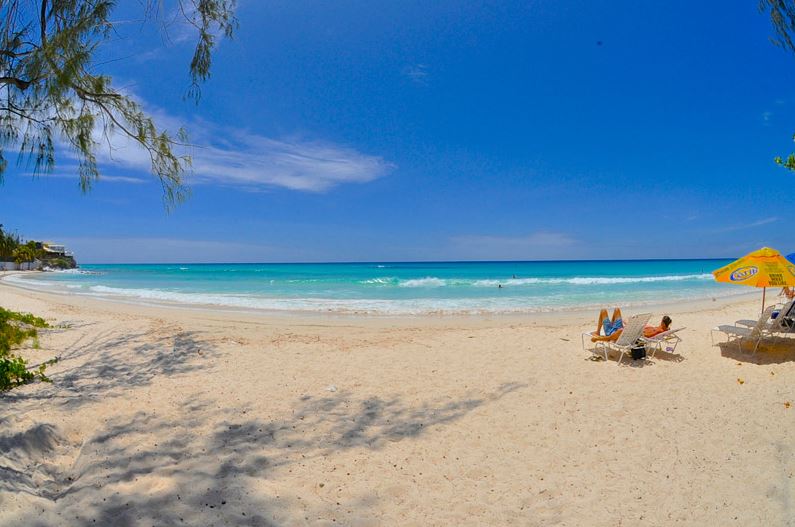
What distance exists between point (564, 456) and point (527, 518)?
1113mm

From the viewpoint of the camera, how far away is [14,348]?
6.89m

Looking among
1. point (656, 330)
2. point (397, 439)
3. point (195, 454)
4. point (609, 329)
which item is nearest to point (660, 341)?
point (656, 330)

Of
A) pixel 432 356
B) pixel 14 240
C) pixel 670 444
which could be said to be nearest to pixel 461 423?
pixel 670 444

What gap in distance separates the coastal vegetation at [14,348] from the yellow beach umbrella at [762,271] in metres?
10.2

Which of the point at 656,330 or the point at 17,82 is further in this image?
the point at 656,330

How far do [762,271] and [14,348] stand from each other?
12.2 m

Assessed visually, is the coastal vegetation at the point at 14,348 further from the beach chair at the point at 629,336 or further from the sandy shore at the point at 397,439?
the beach chair at the point at 629,336

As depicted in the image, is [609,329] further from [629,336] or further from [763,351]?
[763,351]

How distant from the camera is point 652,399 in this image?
5.52m

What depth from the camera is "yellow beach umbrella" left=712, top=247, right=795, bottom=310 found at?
7.19 m

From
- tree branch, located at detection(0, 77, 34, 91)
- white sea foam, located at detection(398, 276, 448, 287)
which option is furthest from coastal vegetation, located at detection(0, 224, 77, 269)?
tree branch, located at detection(0, 77, 34, 91)

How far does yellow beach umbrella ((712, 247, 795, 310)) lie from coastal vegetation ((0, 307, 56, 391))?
10.2m

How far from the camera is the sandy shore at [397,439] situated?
10.2 feet

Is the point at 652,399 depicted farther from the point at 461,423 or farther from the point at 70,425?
the point at 70,425
